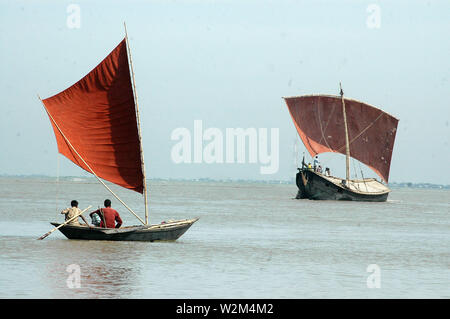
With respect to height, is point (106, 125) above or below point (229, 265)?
above

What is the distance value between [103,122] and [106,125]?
130 millimetres

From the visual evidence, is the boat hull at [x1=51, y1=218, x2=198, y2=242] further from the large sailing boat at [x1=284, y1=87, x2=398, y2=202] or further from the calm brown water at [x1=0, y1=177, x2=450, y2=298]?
the large sailing boat at [x1=284, y1=87, x2=398, y2=202]

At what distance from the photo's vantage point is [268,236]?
30484 mm

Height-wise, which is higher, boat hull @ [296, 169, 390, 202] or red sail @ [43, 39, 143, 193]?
red sail @ [43, 39, 143, 193]

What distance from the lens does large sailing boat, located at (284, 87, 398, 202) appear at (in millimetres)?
69562

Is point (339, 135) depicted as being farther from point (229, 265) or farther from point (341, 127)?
point (229, 265)

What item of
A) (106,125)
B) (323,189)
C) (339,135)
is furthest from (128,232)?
(339,135)

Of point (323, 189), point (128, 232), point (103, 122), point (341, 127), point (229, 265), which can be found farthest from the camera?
point (341, 127)

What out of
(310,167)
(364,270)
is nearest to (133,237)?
(364,270)

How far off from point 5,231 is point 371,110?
154ft

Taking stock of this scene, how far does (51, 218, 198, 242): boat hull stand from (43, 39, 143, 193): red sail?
1.48 m

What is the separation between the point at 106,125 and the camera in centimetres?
2489

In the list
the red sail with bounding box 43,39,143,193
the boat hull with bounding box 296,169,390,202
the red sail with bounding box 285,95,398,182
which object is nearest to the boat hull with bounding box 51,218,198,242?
the red sail with bounding box 43,39,143,193

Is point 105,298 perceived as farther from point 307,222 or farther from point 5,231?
point 307,222
